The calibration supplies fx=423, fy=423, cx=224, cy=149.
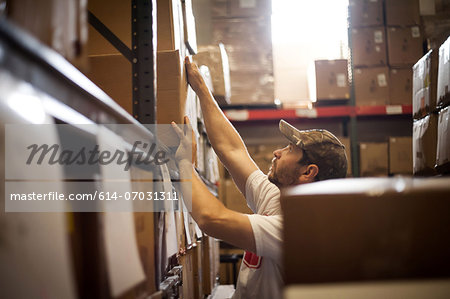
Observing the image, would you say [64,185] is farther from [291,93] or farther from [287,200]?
[291,93]

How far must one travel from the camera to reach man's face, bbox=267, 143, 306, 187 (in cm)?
163

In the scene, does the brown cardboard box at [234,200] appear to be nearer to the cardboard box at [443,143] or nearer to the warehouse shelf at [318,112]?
the warehouse shelf at [318,112]

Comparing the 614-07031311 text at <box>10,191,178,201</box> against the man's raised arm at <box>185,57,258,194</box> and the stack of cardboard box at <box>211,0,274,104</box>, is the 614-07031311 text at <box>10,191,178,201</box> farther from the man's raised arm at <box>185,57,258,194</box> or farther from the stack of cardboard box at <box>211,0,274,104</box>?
the stack of cardboard box at <box>211,0,274,104</box>

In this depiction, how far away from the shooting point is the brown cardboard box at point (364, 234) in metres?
0.69

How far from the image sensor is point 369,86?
382cm

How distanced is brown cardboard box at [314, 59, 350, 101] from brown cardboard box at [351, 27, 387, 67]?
0.16 m

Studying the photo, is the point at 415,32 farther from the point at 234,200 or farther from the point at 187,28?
the point at 187,28

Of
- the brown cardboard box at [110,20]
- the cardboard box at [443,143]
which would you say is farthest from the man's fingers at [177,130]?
the cardboard box at [443,143]

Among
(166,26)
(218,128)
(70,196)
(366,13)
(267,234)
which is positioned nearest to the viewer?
(70,196)

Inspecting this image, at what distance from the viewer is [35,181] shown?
61 cm

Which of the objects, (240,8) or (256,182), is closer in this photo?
(256,182)

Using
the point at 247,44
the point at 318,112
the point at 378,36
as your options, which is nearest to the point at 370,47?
the point at 378,36

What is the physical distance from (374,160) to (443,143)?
2.17 metres

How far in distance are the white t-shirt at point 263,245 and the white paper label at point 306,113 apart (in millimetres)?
2123
